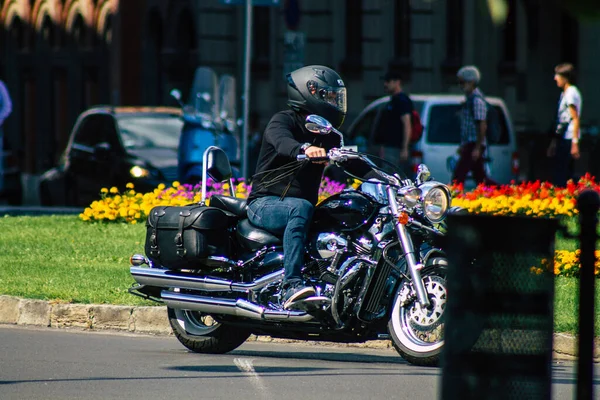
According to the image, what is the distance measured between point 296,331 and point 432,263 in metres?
0.86

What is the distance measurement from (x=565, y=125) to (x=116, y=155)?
6246mm

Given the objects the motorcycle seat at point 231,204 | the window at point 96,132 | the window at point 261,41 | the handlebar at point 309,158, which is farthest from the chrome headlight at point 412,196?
the window at point 261,41

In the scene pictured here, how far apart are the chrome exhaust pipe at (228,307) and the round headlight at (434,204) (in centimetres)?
85

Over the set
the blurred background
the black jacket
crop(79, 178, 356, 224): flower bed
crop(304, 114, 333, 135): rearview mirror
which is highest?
the blurred background

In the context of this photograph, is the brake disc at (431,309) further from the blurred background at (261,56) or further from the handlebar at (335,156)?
the blurred background at (261,56)

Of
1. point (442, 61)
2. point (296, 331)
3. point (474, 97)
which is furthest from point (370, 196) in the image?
point (442, 61)

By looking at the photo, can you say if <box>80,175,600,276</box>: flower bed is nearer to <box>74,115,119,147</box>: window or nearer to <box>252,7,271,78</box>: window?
<box>74,115,119,147</box>: window

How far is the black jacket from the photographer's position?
28.3 feet

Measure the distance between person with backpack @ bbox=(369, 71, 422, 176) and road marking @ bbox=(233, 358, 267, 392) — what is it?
29.0ft

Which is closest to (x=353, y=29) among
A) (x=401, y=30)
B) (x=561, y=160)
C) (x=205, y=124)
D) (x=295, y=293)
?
(x=401, y=30)

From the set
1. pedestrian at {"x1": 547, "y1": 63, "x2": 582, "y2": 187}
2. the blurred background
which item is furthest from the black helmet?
the blurred background

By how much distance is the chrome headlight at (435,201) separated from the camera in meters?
8.23

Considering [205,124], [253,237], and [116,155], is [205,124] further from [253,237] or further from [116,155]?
[253,237]

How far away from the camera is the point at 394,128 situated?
17.6 metres
